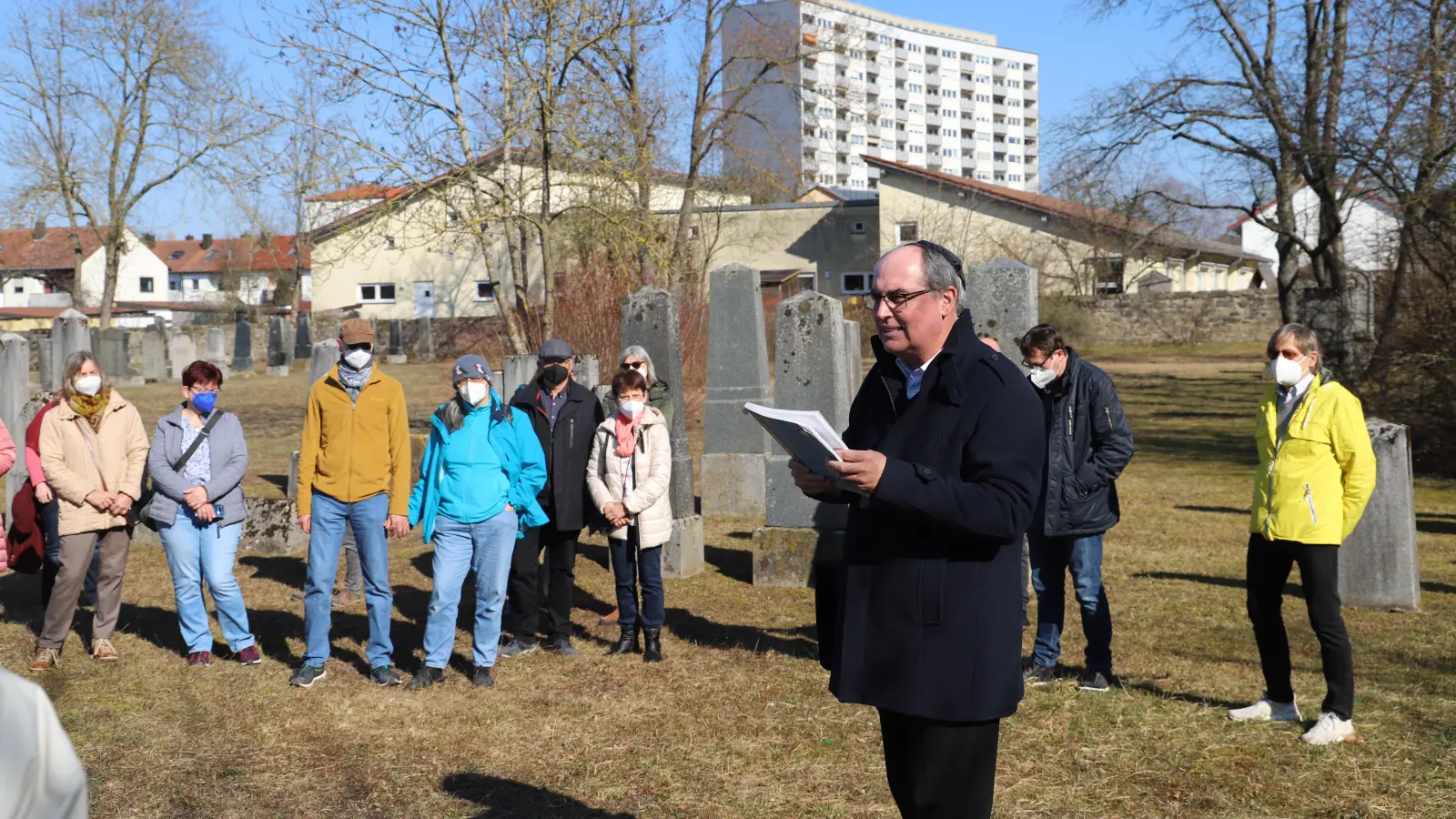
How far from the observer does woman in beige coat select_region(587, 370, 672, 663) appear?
7801 millimetres

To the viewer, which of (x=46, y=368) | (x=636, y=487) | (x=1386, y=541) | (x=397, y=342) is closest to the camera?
(x=636, y=487)

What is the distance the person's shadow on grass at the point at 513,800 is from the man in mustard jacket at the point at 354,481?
1.67 m

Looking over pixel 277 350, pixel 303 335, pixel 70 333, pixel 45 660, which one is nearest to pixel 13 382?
pixel 45 660

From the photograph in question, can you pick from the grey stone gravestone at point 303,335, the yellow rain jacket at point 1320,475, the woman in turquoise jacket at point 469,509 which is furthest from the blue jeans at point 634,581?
the grey stone gravestone at point 303,335

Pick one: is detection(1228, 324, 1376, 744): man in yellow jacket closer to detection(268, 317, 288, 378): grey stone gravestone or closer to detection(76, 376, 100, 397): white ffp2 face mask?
detection(76, 376, 100, 397): white ffp2 face mask

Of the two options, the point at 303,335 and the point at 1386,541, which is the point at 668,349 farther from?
the point at 303,335

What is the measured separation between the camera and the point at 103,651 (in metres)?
7.85

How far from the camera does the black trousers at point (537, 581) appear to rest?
318 inches

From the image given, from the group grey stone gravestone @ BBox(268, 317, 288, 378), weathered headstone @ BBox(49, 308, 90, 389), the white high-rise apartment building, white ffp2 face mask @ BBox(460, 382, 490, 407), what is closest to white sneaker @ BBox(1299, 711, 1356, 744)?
white ffp2 face mask @ BBox(460, 382, 490, 407)

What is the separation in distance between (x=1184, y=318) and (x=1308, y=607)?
142 feet

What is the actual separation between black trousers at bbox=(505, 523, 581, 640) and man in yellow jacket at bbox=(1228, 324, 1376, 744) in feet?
13.5

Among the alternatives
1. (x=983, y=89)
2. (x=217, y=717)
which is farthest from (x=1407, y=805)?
(x=983, y=89)

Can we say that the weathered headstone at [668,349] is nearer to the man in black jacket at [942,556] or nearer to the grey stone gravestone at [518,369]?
the grey stone gravestone at [518,369]

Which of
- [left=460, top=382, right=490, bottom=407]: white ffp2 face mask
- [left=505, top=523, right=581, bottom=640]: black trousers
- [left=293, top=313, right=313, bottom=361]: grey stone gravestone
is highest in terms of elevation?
[left=293, top=313, right=313, bottom=361]: grey stone gravestone
